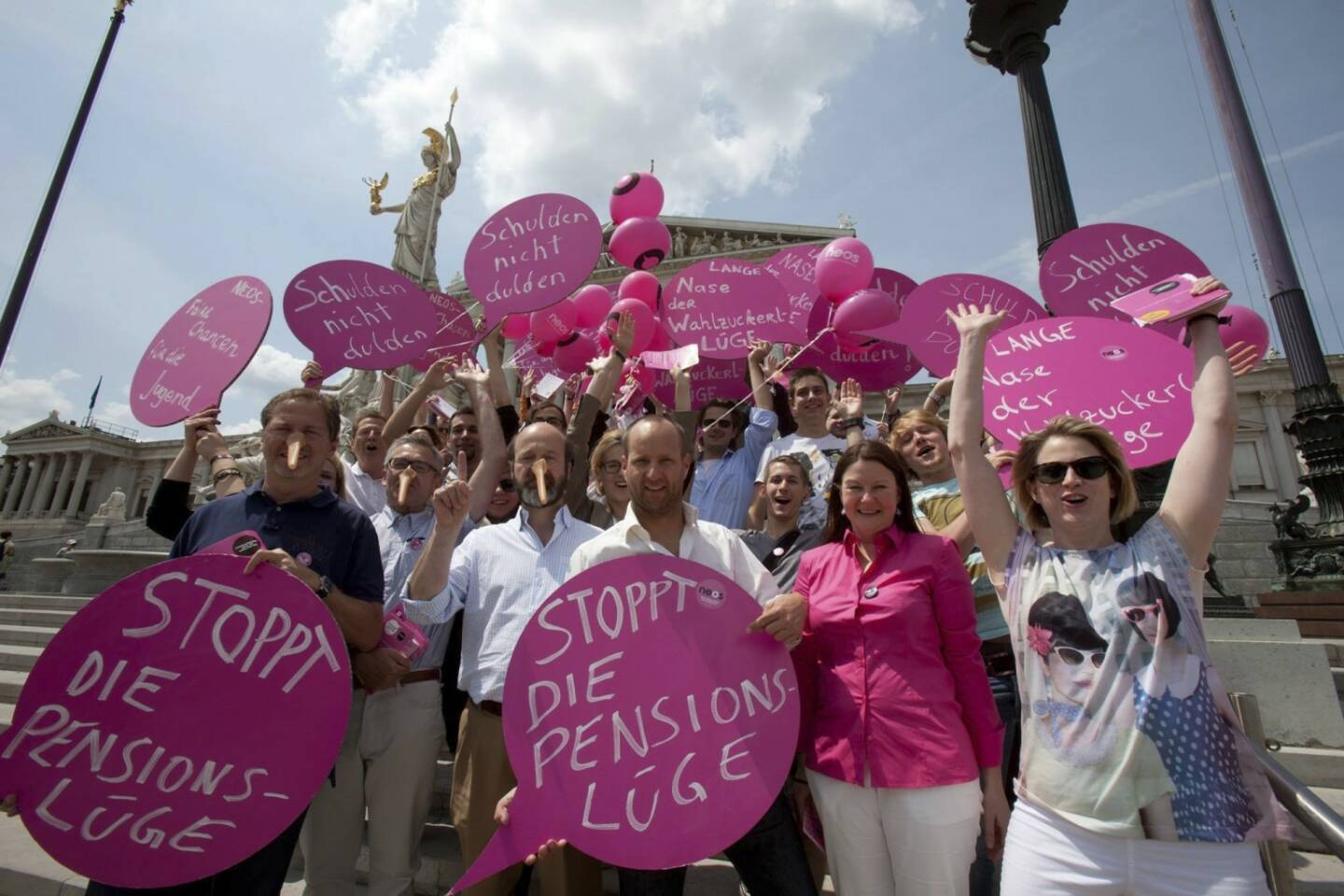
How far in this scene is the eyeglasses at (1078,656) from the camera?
51.6 inches

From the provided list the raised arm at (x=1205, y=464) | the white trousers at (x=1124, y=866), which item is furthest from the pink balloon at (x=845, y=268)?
the white trousers at (x=1124, y=866)

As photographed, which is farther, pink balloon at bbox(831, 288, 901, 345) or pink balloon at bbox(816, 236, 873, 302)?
pink balloon at bbox(816, 236, 873, 302)

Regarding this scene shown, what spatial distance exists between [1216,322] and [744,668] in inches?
58.9

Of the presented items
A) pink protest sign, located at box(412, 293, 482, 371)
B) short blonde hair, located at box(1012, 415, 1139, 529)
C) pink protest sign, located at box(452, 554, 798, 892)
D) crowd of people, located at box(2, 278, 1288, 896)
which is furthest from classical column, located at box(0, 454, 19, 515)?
short blonde hair, located at box(1012, 415, 1139, 529)

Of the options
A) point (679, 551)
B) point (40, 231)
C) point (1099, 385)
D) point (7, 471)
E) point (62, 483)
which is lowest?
point (679, 551)

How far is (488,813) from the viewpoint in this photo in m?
1.83

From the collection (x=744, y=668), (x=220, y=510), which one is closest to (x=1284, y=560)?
(x=744, y=668)

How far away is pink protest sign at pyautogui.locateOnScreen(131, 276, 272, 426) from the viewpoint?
285cm

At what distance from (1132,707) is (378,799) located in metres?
2.01

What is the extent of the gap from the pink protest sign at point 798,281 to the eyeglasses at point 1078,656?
3.27m

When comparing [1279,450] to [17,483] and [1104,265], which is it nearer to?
[1104,265]

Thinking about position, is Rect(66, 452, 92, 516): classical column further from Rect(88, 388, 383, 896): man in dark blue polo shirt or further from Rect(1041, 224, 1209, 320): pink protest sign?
Rect(1041, 224, 1209, 320): pink protest sign

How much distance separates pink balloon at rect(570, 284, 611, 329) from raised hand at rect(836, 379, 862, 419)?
249 cm

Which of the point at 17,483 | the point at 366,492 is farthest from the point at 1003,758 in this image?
the point at 17,483
